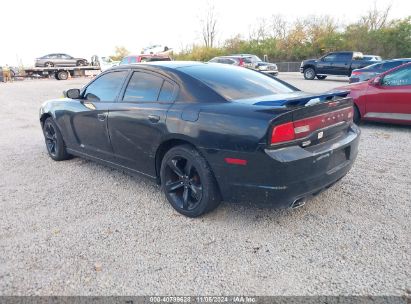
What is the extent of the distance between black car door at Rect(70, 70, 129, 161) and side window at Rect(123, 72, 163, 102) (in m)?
0.20

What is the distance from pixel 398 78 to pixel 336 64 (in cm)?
1465

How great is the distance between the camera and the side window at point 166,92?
3215mm

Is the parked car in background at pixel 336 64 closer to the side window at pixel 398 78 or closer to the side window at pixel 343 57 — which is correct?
the side window at pixel 343 57

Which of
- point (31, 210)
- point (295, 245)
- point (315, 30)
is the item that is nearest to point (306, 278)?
point (295, 245)

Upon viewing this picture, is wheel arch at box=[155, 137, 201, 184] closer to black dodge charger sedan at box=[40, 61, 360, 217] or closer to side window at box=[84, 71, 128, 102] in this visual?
black dodge charger sedan at box=[40, 61, 360, 217]

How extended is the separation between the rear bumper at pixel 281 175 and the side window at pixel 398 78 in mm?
4399

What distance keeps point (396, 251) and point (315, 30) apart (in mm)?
40541

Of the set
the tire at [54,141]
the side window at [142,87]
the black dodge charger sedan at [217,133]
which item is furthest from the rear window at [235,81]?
the tire at [54,141]

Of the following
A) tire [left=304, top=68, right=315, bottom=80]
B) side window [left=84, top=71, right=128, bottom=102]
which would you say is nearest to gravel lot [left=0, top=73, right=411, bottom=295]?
side window [left=84, top=71, right=128, bottom=102]

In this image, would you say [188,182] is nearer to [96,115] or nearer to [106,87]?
[96,115]

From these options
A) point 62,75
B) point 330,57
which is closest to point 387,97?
point 330,57

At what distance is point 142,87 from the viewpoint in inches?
140

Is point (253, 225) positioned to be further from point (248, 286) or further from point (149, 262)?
point (149, 262)

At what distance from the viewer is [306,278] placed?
2.25 metres
